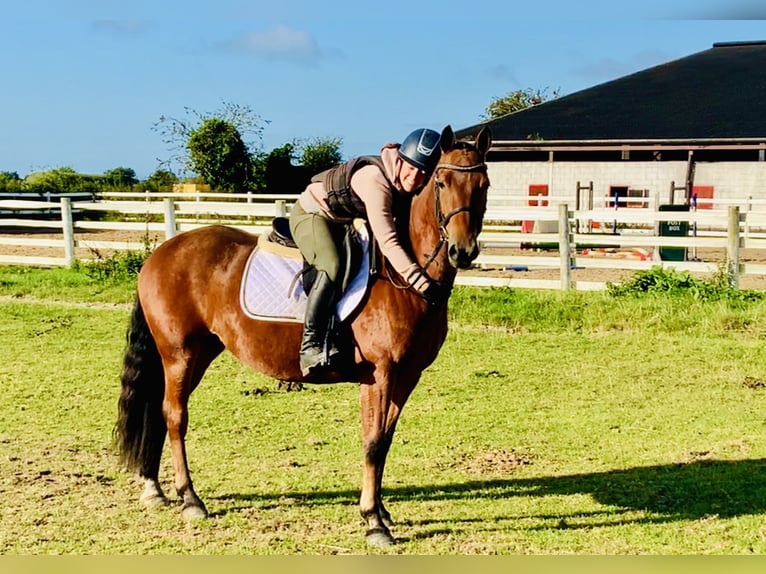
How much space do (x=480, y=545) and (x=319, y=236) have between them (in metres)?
1.83

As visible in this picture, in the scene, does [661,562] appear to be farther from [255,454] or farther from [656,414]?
[656,414]

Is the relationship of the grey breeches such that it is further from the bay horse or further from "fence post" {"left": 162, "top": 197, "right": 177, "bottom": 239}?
"fence post" {"left": 162, "top": 197, "right": 177, "bottom": 239}

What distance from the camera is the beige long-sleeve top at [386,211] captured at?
4.11m

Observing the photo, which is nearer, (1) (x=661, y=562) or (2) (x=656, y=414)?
(1) (x=661, y=562)

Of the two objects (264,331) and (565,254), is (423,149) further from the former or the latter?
(565,254)

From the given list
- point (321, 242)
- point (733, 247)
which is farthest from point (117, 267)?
point (321, 242)

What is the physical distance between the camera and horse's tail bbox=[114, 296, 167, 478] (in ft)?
16.5

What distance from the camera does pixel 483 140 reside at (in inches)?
158

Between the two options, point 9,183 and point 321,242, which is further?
point 9,183

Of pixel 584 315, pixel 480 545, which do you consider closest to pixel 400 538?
pixel 480 545

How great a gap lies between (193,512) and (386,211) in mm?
2087

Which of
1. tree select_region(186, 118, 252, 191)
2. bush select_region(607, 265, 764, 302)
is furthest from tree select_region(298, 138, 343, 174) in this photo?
bush select_region(607, 265, 764, 302)

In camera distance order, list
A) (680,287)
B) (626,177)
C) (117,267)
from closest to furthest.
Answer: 1. (680,287)
2. (117,267)
3. (626,177)

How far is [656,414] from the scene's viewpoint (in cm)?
696
